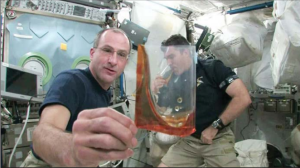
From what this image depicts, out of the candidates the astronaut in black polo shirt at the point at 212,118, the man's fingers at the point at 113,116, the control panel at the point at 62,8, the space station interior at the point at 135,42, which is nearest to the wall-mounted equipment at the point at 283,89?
the space station interior at the point at 135,42

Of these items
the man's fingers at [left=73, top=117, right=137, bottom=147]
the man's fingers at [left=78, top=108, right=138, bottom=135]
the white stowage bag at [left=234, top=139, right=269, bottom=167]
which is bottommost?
the white stowage bag at [left=234, top=139, right=269, bottom=167]

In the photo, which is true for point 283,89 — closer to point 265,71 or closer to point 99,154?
point 265,71

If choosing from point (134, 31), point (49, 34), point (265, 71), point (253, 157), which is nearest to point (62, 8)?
point (49, 34)

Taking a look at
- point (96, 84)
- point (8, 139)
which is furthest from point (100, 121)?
point (8, 139)

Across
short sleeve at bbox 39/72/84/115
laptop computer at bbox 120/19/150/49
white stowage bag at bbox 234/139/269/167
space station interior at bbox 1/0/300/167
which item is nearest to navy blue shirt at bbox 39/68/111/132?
short sleeve at bbox 39/72/84/115

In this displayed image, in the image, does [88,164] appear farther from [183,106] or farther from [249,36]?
[249,36]

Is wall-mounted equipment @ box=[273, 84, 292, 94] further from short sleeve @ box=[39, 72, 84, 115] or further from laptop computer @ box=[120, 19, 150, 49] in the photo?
short sleeve @ box=[39, 72, 84, 115]

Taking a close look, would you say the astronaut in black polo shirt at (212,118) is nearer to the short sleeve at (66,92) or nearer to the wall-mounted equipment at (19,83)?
the short sleeve at (66,92)
